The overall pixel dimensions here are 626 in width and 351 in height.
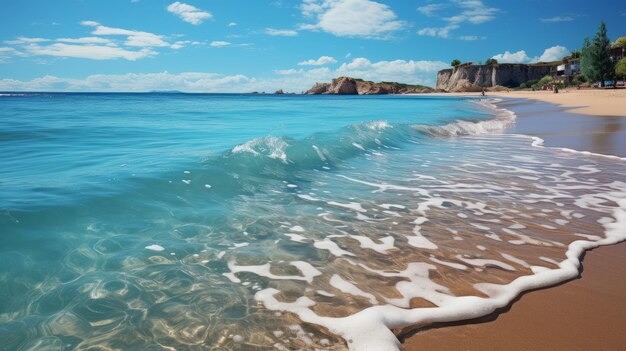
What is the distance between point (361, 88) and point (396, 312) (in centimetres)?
15543

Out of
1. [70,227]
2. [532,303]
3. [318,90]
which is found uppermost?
[318,90]

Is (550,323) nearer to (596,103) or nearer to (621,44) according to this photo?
(596,103)

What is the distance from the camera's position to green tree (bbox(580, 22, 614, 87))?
6644 centimetres

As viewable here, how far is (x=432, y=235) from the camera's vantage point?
409 cm

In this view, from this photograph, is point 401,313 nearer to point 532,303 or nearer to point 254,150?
point 532,303

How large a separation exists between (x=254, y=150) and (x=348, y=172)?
7.45ft

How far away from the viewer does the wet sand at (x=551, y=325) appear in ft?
7.30

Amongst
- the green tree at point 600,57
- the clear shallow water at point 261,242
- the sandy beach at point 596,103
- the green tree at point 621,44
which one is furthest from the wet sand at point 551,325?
the green tree at point 621,44

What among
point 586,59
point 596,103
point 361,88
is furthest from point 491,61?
point 596,103

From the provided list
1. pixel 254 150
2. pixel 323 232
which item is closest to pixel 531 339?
pixel 323 232

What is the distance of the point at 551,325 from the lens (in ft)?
7.85

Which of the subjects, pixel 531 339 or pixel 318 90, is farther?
pixel 318 90

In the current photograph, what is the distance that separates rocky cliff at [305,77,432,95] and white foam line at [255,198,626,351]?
14952 cm

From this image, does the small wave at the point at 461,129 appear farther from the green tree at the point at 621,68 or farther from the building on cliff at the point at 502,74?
the building on cliff at the point at 502,74
